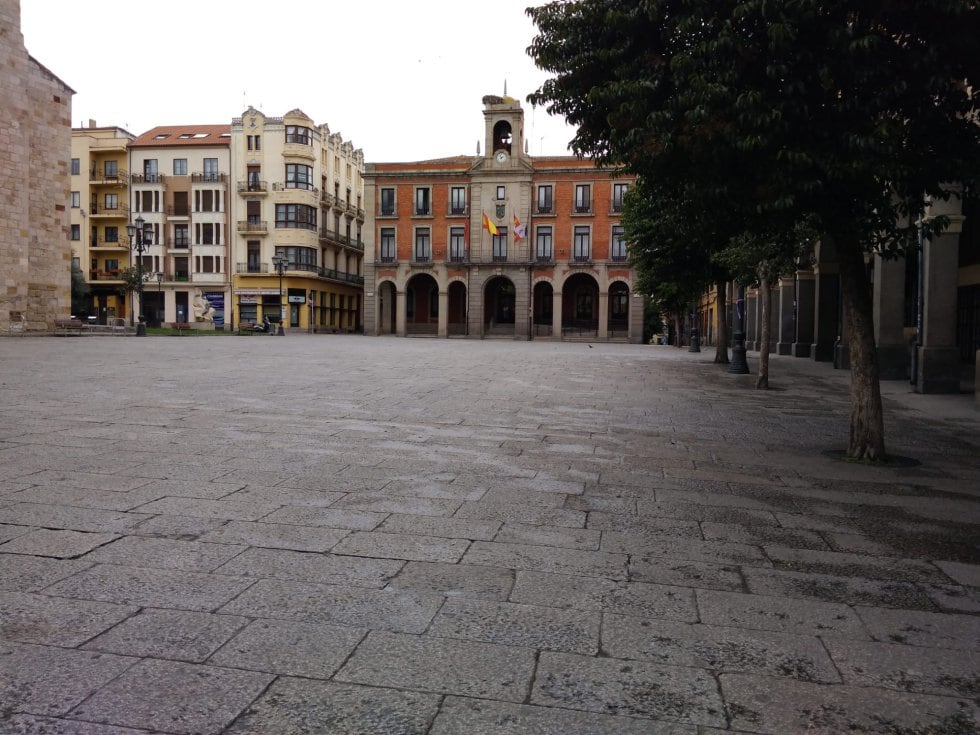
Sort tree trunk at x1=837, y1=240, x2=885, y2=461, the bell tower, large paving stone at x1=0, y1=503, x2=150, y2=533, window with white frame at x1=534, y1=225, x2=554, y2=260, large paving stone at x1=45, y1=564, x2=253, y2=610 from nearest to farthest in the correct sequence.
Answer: large paving stone at x1=45, y1=564, x2=253, y2=610 < large paving stone at x1=0, y1=503, x2=150, y2=533 < tree trunk at x1=837, y1=240, x2=885, y2=461 < the bell tower < window with white frame at x1=534, y1=225, x2=554, y2=260

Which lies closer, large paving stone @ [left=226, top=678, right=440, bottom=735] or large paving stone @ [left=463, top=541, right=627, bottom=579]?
large paving stone @ [left=226, top=678, right=440, bottom=735]

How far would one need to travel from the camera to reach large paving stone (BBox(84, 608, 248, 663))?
2818 millimetres

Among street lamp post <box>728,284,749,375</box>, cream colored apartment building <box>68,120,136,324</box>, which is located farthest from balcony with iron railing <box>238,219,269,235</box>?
street lamp post <box>728,284,749,375</box>

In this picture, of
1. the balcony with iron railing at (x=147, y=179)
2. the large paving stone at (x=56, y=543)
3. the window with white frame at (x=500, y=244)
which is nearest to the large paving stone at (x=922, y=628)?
the large paving stone at (x=56, y=543)

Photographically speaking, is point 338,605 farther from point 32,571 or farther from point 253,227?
point 253,227

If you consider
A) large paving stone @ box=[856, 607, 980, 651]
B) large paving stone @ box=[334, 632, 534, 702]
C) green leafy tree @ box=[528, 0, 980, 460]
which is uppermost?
green leafy tree @ box=[528, 0, 980, 460]

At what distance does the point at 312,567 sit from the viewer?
380 cm

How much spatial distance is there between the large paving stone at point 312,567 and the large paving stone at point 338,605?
0.32 feet

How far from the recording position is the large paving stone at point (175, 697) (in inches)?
93.2

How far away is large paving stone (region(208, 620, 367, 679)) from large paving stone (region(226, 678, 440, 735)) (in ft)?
0.35

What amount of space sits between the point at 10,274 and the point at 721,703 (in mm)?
36286

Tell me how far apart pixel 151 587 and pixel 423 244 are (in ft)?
187

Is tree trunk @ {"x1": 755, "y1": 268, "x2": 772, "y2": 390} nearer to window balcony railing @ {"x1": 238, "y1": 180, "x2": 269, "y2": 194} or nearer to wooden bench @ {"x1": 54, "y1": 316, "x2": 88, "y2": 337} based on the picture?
wooden bench @ {"x1": 54, "y1": 316, "x2": 88, "y2": 337}

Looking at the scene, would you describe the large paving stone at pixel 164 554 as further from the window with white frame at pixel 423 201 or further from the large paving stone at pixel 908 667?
the window with white frame at pixel 423 201
